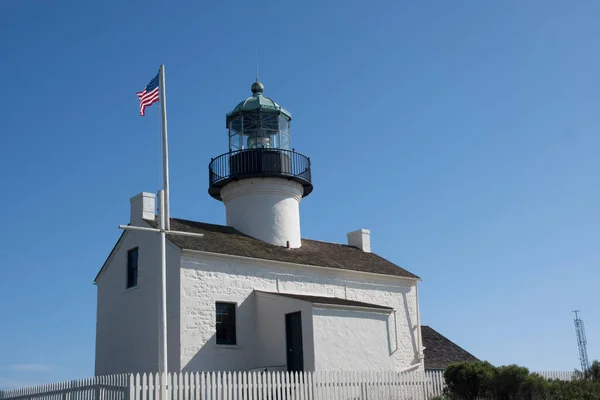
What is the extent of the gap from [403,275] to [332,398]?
999 cm

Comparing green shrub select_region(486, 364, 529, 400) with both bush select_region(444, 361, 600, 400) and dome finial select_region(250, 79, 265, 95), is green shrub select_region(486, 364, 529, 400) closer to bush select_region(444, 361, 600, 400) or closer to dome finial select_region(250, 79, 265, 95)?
bush select_region(444, 361, 600, 400)

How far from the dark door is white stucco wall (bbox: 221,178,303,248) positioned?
4801 millimetres

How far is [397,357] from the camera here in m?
26.0

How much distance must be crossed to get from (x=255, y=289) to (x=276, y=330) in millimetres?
1681

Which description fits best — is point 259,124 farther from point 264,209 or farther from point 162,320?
point 162,320

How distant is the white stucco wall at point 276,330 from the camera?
21.0 meters

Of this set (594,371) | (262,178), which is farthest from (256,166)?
(594,371)

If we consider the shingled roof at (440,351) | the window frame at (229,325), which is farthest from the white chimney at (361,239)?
the window frame at (229,325)

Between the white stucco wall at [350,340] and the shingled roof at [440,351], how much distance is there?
6650mm

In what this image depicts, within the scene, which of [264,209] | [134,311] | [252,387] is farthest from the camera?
[264,209]

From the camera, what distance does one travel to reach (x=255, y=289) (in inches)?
902

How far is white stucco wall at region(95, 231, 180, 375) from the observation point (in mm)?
21250

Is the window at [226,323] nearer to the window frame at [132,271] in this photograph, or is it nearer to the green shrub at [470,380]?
the window frame at [132,271]

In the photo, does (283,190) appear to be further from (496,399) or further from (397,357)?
(496,399)
